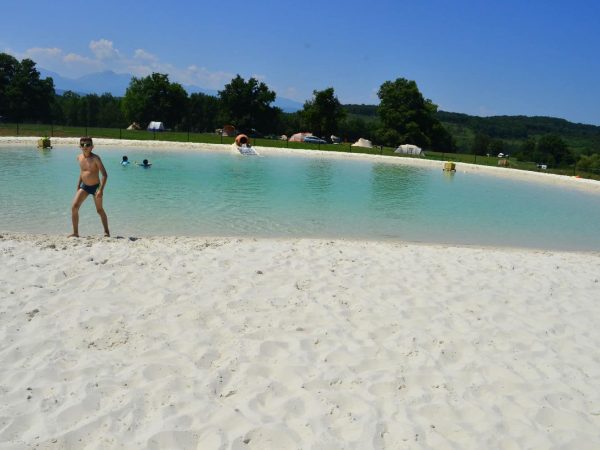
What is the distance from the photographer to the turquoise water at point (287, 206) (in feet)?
37.5

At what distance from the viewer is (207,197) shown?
51.3 feet

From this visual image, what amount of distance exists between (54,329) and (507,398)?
14.1 feet

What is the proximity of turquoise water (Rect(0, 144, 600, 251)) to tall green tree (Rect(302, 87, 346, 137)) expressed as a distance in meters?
41.0

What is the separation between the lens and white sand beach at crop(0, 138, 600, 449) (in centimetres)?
347

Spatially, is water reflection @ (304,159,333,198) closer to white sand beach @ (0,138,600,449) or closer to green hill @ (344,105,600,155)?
white sand beach @ (0,138,600,449)

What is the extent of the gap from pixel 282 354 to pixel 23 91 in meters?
75.0

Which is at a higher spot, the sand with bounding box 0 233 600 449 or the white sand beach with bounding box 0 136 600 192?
the white sand beach with bounding box 0 136 600 192

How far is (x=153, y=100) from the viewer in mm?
70688

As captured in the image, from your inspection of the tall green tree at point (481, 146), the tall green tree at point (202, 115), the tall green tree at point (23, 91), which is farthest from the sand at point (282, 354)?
the tall green tree at point (481, 146)

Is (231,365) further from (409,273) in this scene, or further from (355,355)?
(409,273)

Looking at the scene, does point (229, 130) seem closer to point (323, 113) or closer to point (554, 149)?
point (323, 113)

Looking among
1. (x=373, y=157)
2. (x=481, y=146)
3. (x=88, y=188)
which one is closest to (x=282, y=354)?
(x=88, y=188)

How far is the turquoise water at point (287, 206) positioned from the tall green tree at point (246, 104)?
1727 inches

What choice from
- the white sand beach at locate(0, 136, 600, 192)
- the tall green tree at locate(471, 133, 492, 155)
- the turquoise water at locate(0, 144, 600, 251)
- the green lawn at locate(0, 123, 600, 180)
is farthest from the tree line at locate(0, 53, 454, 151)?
the turquoise water at locate(0, 144, 600, 251)
